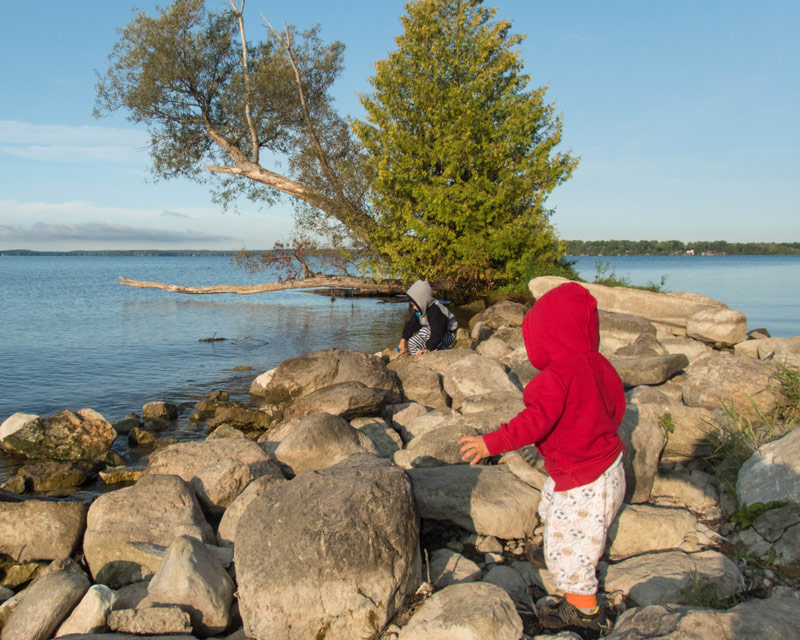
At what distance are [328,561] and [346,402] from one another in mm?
4537

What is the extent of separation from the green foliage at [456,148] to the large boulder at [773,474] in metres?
17.4

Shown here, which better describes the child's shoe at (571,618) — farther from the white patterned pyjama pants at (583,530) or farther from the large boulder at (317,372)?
the large boulder at (317,372)

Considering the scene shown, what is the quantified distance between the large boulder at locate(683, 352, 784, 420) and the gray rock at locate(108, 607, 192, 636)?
19.4ft

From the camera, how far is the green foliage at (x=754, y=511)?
172 inches

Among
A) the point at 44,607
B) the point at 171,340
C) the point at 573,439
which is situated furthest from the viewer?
the point at 171,340

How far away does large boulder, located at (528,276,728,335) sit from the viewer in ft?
47.4

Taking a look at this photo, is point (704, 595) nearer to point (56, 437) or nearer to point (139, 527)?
point (139, 527)

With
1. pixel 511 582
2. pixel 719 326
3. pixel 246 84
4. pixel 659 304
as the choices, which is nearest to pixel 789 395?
pixel 511 582

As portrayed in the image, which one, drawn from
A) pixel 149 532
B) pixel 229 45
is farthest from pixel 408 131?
pixel 149 532

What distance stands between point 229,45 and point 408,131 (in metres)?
9.30

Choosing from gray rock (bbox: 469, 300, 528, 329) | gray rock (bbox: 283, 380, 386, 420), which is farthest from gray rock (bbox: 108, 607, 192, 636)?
gray rock (bbox: 469, 300, 528, 329)

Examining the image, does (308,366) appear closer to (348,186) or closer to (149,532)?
(149,532)

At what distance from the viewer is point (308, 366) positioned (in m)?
10.3

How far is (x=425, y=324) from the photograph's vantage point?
11484 millimetres
